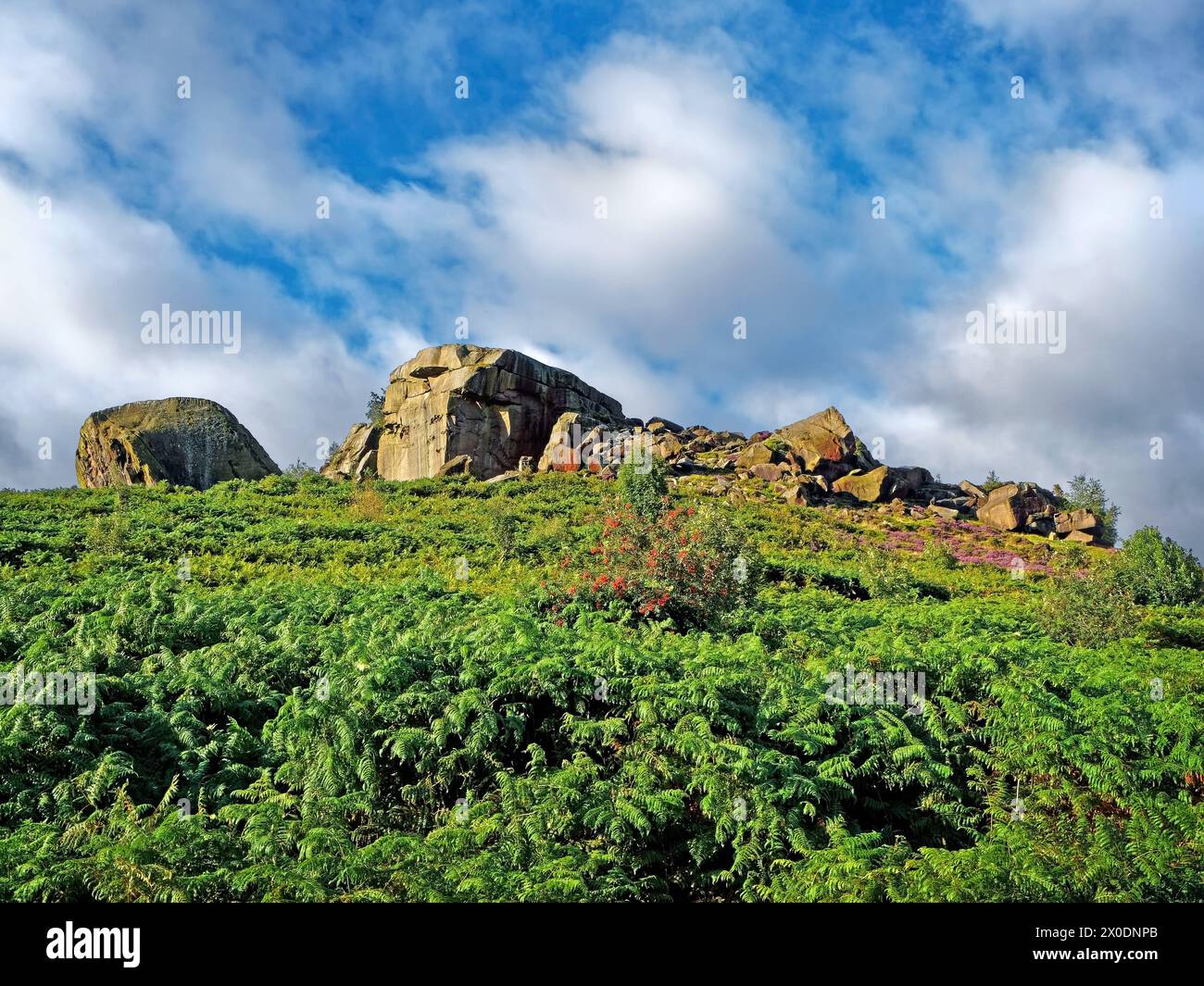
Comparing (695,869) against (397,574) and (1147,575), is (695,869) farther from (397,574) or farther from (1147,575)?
(1147,575)

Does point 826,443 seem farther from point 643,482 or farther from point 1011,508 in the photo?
point 643,482

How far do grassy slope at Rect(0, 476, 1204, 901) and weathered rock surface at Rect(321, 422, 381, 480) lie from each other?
3767cm

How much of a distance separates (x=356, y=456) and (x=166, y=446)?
12.2 metres

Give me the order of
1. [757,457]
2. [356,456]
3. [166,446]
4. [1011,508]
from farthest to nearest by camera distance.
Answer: [356,456]
[757,457]
[1011,508]
[166,446]

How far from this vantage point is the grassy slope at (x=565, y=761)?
5691 mm

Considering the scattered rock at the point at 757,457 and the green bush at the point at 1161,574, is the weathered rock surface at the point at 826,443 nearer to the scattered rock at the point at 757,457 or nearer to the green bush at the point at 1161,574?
the scattered rock at the point at 757,457

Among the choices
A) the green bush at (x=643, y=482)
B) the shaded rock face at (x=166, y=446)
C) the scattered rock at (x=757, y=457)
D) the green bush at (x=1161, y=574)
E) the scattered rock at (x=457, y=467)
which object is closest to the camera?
the green bush at (x=643, y=482)

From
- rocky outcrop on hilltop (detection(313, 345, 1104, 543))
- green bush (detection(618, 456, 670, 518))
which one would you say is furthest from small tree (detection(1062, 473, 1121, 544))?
green bush (detection(618, 456, 670, 518))

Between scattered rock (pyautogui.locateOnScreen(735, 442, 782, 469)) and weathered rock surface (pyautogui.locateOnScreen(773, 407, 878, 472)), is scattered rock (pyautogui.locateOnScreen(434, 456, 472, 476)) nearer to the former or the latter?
scattered rock (pyautogui.locateOnScreen(735, 442, 782, 469))

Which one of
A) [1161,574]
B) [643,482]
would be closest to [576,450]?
[643,482]

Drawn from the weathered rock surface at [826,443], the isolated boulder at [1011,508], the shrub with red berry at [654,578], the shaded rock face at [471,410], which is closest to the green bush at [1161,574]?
the shrub with red berry at [654,578]

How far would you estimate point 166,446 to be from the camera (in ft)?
138

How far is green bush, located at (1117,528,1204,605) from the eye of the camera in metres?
24.7

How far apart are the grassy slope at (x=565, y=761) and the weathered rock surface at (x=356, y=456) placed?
37673 mm
